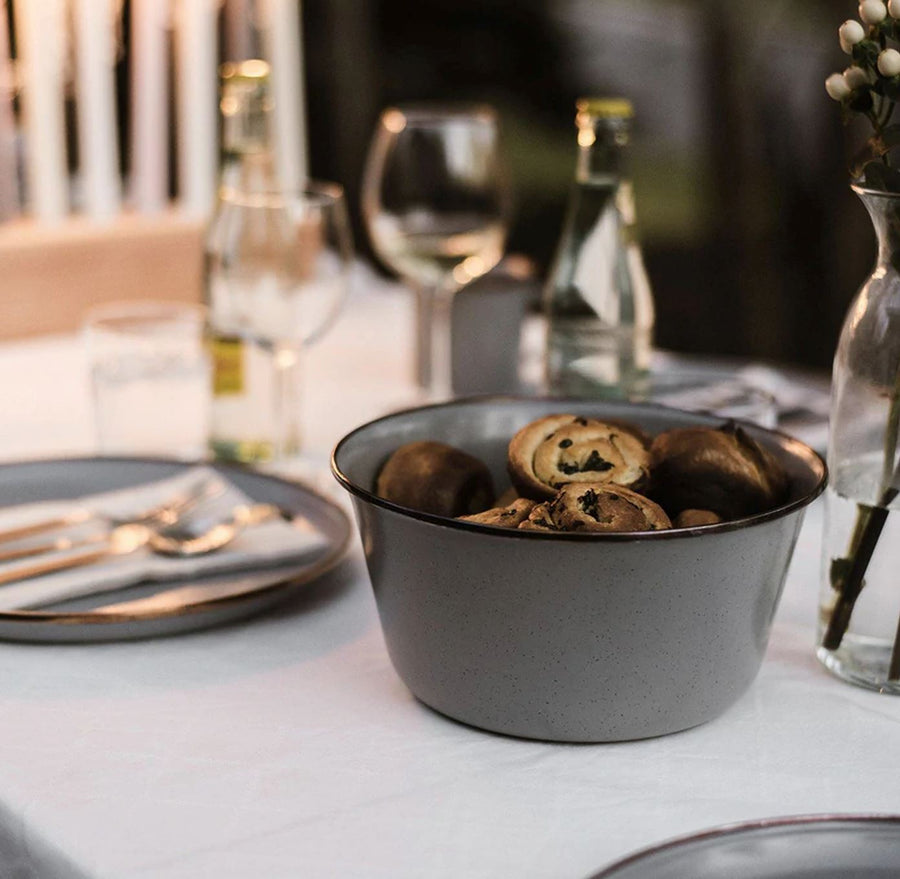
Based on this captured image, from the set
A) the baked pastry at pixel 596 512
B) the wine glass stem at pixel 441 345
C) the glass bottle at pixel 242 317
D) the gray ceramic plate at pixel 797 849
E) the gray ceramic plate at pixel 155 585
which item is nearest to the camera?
the gray ceramic plate at pixel 797 849

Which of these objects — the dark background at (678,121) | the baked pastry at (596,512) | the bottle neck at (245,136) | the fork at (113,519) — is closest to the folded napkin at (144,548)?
the fork at (113,519)

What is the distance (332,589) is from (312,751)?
0.20 meters

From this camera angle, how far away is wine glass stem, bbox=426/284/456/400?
1159mm

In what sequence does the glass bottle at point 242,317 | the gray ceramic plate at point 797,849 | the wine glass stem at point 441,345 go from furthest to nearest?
1. the wine glass stem at point 441,345
2. the glass bottle at point 242,317
3. the gray ceramic plate at point 797,849

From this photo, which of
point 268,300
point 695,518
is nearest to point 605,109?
point 268,300

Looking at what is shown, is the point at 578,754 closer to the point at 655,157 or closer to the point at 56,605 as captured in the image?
the point at 56,605

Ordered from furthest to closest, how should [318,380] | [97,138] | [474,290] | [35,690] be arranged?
[97,138]
[318,380]
[474,290]
[35,690]

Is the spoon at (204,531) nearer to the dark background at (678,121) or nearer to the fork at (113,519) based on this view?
the fork at (113,519)

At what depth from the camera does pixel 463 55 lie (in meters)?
4.01

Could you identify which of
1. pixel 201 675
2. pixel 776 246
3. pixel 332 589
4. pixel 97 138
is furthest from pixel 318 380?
pixel 776 246

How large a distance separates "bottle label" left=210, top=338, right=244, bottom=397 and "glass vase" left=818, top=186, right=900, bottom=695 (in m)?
0.56

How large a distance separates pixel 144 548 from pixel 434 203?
54 centimetres

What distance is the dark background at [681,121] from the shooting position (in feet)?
10.3

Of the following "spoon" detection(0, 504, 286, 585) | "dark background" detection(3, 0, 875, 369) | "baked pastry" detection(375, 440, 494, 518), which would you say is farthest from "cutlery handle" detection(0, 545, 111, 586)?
"dark background" detection(3, 0, 875, 369)
